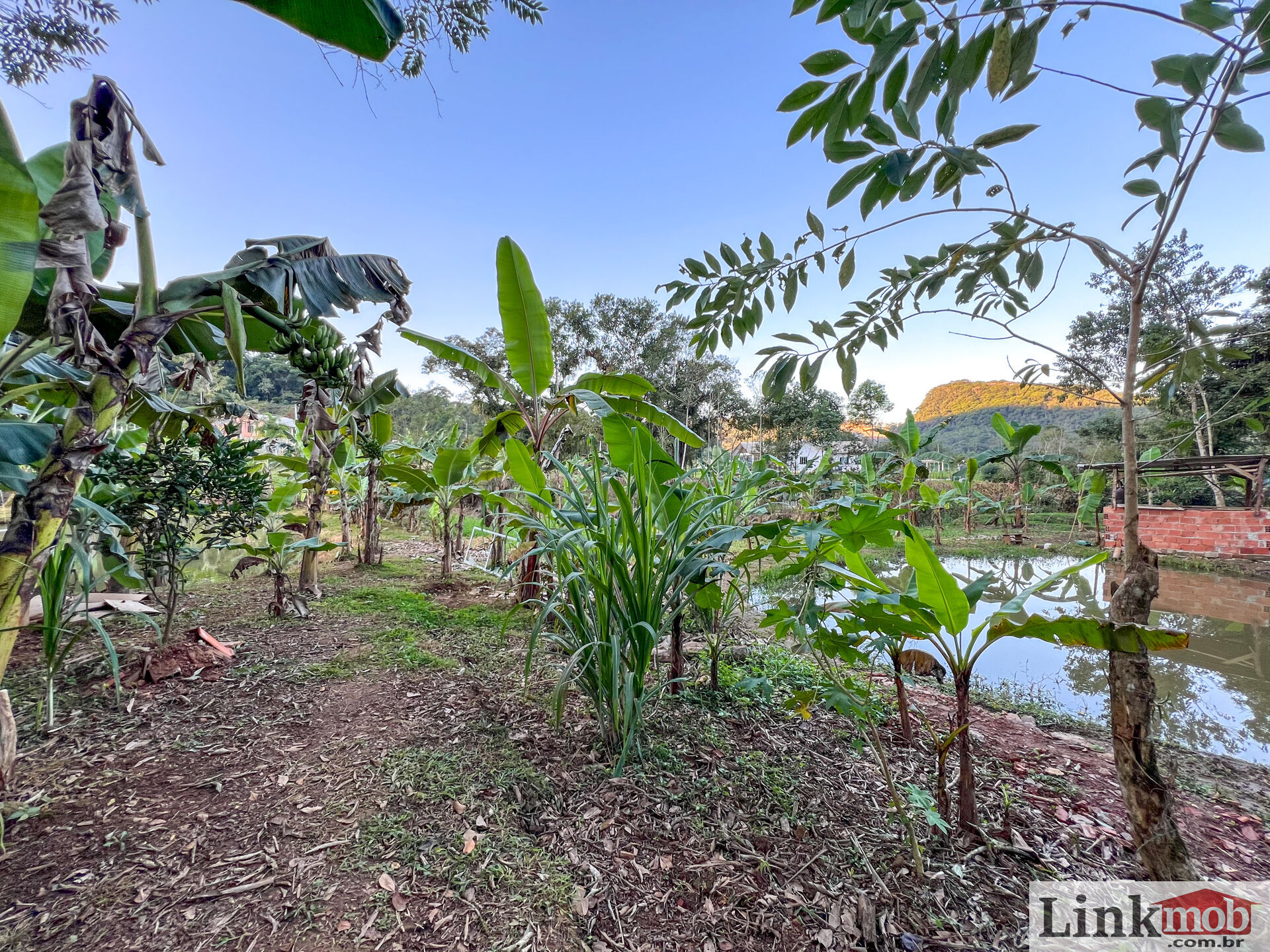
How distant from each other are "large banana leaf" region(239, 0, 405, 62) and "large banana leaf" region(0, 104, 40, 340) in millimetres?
691

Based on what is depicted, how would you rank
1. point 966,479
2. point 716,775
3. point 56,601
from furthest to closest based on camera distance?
point 966,479 → point 56,601 → point 716,775

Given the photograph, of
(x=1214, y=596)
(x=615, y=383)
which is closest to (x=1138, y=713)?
(x=615, y=383)

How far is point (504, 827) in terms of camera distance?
1.16 meters

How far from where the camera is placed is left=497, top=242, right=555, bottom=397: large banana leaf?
242cm

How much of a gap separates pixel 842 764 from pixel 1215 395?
14231mm

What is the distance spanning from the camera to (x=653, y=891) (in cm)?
102

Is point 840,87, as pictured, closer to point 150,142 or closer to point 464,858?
point 464,858

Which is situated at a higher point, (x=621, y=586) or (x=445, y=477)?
(x=445, y=477)

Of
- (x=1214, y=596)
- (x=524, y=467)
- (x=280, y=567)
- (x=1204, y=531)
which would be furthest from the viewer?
(x=1204, y=531)

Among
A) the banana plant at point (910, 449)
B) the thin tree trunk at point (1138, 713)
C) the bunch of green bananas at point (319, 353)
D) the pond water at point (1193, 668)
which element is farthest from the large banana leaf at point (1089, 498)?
the bunch of green bananas at point (319, 353)

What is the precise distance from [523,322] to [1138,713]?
2812 mm

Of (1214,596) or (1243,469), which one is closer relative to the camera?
(1214,596)

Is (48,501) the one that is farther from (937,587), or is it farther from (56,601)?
(937,587)

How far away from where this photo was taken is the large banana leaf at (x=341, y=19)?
3.93ft
